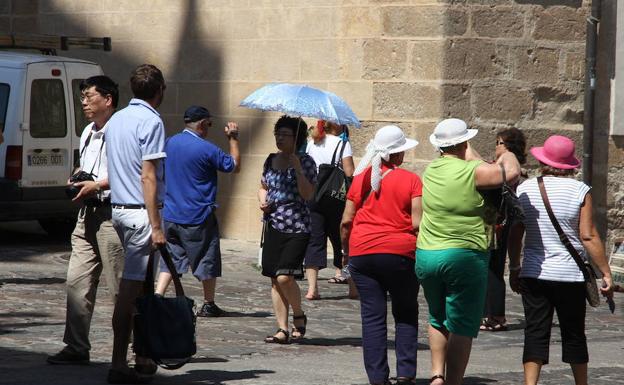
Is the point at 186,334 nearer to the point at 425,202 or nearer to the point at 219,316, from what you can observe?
the point at 425,202

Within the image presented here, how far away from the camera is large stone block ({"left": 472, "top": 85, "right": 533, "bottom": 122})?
51.6 ft

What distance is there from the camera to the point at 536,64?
1602 centimetres

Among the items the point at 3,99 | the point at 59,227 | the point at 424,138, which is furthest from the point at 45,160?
the point at 424,138

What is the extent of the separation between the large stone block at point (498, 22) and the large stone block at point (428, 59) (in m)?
0.45

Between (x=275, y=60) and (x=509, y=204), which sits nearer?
(x=509, y=204)

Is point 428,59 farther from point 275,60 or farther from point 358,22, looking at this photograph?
point 275,60

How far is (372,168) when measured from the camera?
880 centimetres

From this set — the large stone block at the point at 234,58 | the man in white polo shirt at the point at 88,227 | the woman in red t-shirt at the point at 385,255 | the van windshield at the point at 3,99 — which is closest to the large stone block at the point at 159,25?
the large stone block at the point at 234,58

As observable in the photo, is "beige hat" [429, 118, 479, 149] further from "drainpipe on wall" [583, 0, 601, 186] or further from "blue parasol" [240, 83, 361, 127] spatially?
"drainpipe on wall" [583, 0, 601, 186]

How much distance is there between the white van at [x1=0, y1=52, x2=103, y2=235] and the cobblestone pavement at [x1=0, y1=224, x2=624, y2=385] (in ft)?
4.40

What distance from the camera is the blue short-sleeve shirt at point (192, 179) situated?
11.6 metres

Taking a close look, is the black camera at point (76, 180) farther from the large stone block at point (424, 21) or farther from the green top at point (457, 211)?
the large stone block at point (424, 21)

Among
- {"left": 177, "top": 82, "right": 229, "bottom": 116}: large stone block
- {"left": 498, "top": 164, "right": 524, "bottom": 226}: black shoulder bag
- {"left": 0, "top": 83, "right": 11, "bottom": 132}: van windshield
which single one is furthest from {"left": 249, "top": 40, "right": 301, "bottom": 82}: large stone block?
{"left": 498, "top": 164, "right": 524, "bottom": 226}: black shoulder bag

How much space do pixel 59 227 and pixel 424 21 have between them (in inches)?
197
